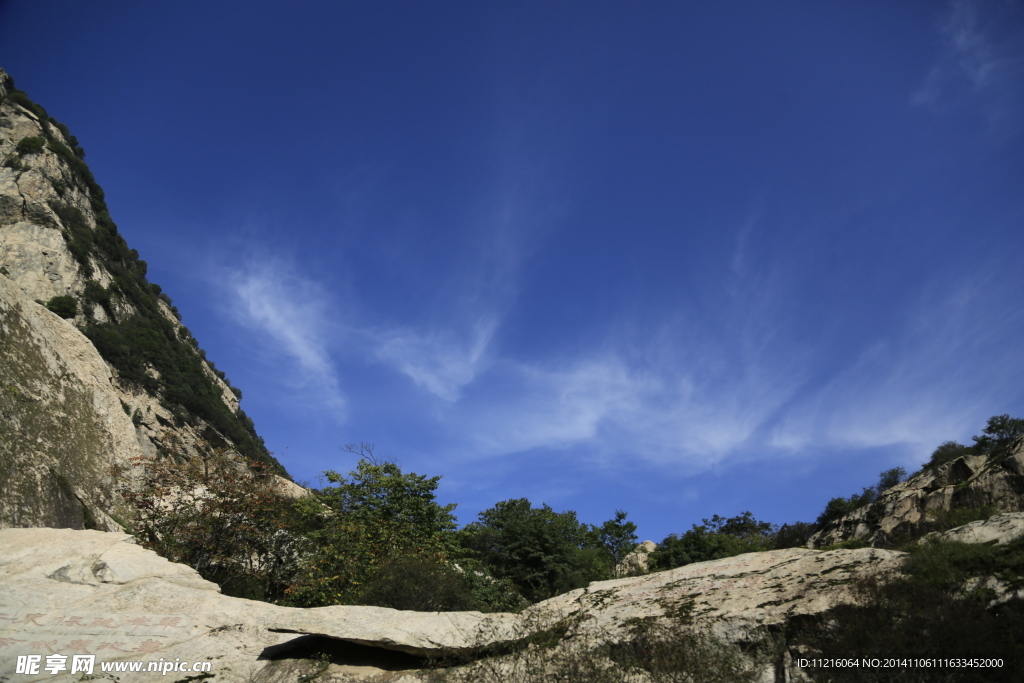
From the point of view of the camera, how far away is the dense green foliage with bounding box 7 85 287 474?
43.1 meters

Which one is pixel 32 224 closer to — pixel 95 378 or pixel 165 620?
pixel 95 378

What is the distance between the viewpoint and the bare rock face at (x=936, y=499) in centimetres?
1216

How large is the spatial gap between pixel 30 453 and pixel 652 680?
16214mm

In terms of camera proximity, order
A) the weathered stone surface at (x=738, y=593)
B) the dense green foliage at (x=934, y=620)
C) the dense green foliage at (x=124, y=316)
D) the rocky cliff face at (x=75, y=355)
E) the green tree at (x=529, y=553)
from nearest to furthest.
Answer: the dense green foliage at (x=934, y=620) → the weathered stone surface at (x=738, y=593) → the rocky cliff face at (x=75, y=355) → the green tree at (x=529, y=553) → the dense green foliage at (x=124, y=316)

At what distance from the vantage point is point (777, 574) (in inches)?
329

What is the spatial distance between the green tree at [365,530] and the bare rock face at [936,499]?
1340 centimetres

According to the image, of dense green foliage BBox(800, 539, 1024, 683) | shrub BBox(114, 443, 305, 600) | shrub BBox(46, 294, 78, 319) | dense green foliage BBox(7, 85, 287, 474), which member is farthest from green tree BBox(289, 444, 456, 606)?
shrub BBox(46, 294, 78, 319)

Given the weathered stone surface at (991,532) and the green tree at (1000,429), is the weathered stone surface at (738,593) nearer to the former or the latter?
the weathered stone surface at (991,532)

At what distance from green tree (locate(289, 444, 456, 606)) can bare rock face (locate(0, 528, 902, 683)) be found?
524 cm

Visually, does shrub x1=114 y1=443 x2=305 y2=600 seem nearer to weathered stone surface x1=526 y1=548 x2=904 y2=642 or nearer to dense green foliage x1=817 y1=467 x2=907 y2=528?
weathered stone surface x1=526 y1=548 x2=904 y2=642

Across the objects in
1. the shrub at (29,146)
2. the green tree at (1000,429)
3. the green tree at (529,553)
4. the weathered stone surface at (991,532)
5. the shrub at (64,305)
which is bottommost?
the weathered stone surface at (991,532)

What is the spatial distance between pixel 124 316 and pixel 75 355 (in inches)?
1341

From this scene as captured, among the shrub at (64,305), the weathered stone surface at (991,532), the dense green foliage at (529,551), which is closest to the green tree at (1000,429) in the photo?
the dense green foliage at (529,551)

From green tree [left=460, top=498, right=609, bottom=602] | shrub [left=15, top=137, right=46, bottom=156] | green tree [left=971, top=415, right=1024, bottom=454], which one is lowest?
green tree [left=460, top=498, right=609, bottom=602]
